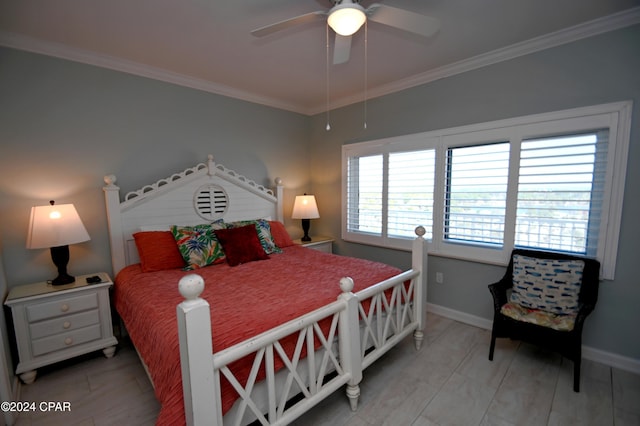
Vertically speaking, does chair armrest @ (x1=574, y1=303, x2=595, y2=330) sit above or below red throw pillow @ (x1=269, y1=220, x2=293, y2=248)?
below

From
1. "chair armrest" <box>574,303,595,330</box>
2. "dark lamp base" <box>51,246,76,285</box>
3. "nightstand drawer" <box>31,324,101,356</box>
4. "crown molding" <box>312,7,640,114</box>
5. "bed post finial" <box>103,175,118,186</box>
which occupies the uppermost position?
"crown molding" <box>312,7,640,114</box>

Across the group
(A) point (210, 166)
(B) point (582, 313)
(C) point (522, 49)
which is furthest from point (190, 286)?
(C) point (522, 49)

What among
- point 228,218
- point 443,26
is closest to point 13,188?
point 228,218

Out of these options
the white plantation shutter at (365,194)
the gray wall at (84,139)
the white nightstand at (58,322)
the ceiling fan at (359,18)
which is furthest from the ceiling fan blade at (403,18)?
the white nightstand at (58,322)

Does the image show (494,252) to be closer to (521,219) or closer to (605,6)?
(521,219)

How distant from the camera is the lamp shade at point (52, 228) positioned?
6.93 ft

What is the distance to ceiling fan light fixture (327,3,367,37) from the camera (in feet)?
4.85

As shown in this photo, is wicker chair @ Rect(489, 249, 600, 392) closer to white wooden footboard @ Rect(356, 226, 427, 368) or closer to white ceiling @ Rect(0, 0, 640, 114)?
white wooden footboard @ Rect(356, 226, 427, 368)

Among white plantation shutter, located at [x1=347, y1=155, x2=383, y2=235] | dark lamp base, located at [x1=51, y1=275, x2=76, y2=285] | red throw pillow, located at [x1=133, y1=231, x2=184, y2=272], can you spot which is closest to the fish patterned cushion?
white plantation shutter, located at [x1=347, y1=155, x2=383, y2=235]

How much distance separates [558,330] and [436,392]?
97cm

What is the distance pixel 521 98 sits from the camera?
2.50 m

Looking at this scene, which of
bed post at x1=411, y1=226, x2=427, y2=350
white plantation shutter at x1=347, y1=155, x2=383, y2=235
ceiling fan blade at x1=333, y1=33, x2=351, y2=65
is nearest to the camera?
ceiling fan blade at x1=333, y1=33, x2=351, y2=65

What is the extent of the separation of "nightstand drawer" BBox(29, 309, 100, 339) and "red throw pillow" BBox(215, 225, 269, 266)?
3.66 ft

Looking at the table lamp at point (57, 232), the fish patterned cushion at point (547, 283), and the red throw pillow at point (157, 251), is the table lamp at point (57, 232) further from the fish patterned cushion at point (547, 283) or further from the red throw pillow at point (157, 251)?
the fish patterned cushion at point (547, 283)
